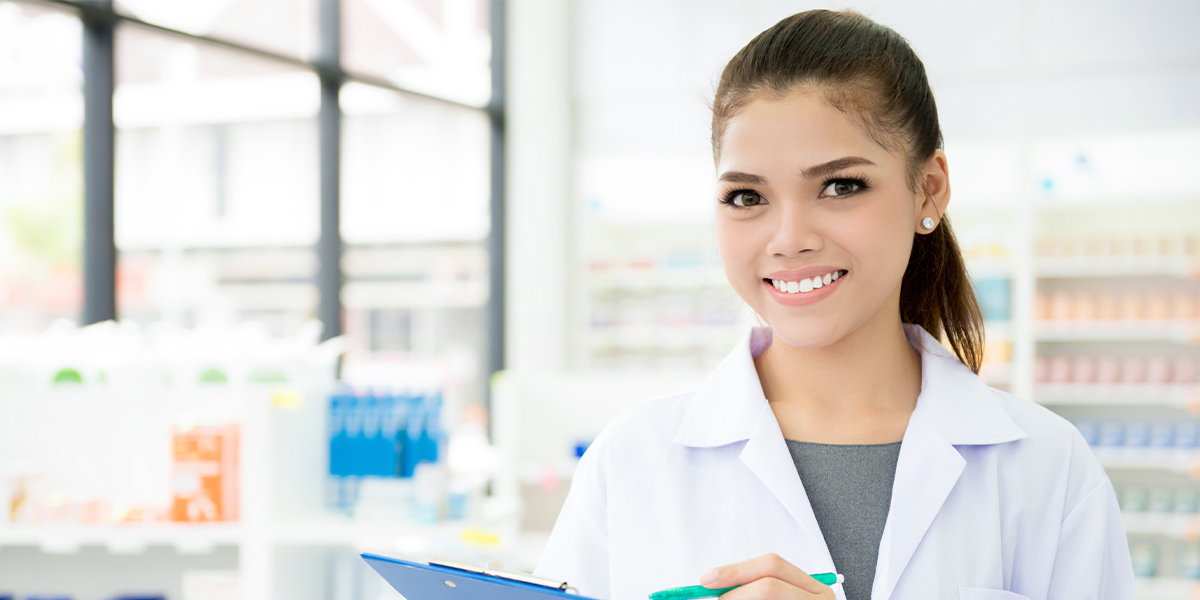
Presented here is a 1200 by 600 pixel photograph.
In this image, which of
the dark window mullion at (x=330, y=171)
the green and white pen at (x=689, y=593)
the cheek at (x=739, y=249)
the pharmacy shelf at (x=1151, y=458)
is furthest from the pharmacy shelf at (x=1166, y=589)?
the green and white pen at (x=689, y=593)

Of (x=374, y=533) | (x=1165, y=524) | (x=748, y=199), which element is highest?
(x=748, y=199)

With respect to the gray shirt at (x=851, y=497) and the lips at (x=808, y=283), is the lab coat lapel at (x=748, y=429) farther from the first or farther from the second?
the lips at (x=808, y=283)

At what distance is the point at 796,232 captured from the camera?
106 cm

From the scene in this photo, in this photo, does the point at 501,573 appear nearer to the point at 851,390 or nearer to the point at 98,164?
the point at 851,390

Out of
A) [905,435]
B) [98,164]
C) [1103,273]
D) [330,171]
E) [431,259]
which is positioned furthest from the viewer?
[431,259]

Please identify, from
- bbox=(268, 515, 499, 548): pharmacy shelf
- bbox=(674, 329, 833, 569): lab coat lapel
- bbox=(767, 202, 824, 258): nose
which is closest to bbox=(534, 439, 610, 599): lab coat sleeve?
bbox=(674, 329, 833, 569): lab coat lapel

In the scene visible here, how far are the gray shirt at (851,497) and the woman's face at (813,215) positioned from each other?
0.16 meters

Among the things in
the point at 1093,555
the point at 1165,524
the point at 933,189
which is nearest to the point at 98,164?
the point at 933,189

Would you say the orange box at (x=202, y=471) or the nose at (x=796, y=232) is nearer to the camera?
the nose at (x=796, y=232)

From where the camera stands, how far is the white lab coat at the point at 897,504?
108 centimetres

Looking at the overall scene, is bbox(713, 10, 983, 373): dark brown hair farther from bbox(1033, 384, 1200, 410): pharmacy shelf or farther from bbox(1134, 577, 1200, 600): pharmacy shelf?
bbox(1134, 577, 1200, 600): pharmacy shelf

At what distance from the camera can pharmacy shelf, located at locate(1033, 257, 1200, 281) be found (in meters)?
4.97

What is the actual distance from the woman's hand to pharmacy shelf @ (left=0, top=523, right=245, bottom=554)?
2212 millimetres

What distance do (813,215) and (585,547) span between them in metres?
0.52
